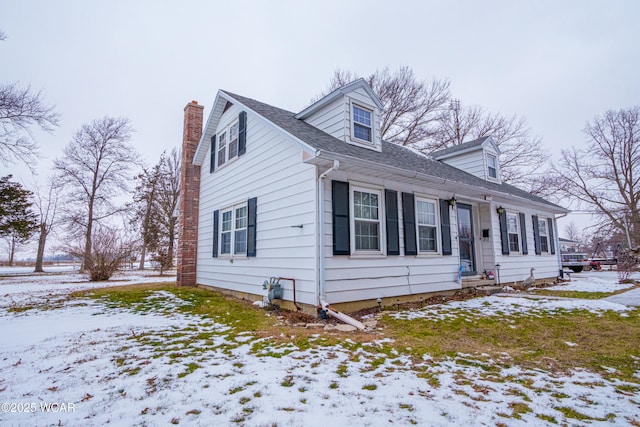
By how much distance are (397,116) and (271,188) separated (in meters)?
12.8

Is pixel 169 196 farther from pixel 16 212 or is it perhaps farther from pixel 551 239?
pixel 551 239

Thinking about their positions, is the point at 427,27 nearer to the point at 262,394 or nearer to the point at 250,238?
the point at 250,238

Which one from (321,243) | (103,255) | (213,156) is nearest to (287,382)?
(321,243)

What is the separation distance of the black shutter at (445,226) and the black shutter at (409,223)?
1.07 m

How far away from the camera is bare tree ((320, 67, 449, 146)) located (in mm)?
16891

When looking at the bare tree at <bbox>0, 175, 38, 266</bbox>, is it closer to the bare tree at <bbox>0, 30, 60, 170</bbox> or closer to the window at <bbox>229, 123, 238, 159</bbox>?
the bare tree at <bbox>0, 30, 60, 170</bbox>

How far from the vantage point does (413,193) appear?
6918mm

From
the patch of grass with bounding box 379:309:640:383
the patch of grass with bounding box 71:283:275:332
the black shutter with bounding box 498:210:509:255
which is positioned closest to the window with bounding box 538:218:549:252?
the black shutter with bounding box 498:210:509:255

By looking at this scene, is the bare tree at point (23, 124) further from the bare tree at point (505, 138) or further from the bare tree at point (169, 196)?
the bare tree at point (505, 138)

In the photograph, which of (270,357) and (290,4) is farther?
(290,4)

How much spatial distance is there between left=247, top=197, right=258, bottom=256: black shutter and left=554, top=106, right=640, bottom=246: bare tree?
22.9 metres

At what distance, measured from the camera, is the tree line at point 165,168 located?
1420 centimetres

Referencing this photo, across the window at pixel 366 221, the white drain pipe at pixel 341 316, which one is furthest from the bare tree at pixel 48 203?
the white drain pipe at pixel 341 316

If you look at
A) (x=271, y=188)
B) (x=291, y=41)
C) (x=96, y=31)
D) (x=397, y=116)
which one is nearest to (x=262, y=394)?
(x=271, y=188)
